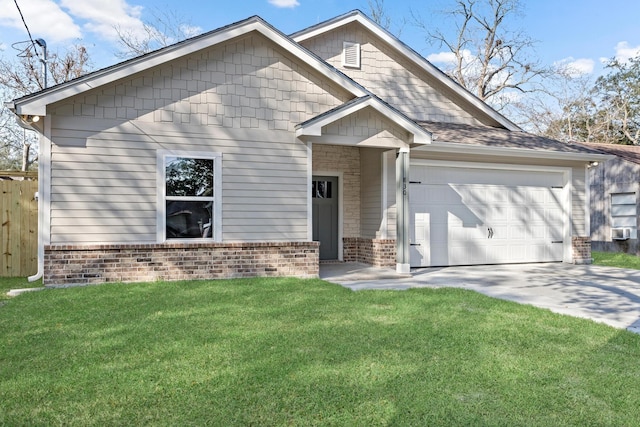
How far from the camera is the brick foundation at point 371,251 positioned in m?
10.7

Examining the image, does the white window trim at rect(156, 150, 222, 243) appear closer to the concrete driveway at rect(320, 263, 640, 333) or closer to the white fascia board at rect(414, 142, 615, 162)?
the concrete driveway at rect(320, 263, 640, 333)

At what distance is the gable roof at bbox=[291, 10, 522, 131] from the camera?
11.7 metres

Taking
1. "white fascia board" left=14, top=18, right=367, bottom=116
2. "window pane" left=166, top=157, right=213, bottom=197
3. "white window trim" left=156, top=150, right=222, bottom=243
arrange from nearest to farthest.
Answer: "white fascia board" left=14, top=18, right=367, bottom=116, "white window trim" left=156, top=150, right=222, bottom=243, "window pane" left=166, top=157, right=213, bottom=197

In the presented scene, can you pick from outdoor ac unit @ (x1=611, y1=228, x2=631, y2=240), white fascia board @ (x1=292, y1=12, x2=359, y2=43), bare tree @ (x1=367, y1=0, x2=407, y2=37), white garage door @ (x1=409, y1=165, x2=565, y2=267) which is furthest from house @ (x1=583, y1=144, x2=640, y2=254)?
bare tree @ (x1=367, y1=0, x2=407, y2=37)

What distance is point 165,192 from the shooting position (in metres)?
8.25

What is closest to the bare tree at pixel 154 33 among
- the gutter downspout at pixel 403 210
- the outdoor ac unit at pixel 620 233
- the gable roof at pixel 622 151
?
the gutter downspout at pixel 403 210

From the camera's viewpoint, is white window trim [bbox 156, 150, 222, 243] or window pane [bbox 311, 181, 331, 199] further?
window pane [bbox 311, 181, 331, 199]

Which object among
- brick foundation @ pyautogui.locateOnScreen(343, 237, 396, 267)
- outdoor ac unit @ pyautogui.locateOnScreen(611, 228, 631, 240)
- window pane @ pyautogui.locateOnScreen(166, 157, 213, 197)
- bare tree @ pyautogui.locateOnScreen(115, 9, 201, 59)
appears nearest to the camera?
window pane @ pyautogui.locateOnScreen(166, 157, 213, 197)

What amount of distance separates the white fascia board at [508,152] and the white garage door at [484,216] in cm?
55

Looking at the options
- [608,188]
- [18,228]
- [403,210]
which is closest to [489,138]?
[403,210]

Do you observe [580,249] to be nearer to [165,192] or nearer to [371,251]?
[371,251]

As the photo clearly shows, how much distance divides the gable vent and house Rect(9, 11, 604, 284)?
0.95m

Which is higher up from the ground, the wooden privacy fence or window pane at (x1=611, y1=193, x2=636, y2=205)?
window pane at (x1=611, y1=193, x2=636, y2=205)

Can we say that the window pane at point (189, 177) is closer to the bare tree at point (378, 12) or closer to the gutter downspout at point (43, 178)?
the gutter downspout at point (43, 178)
